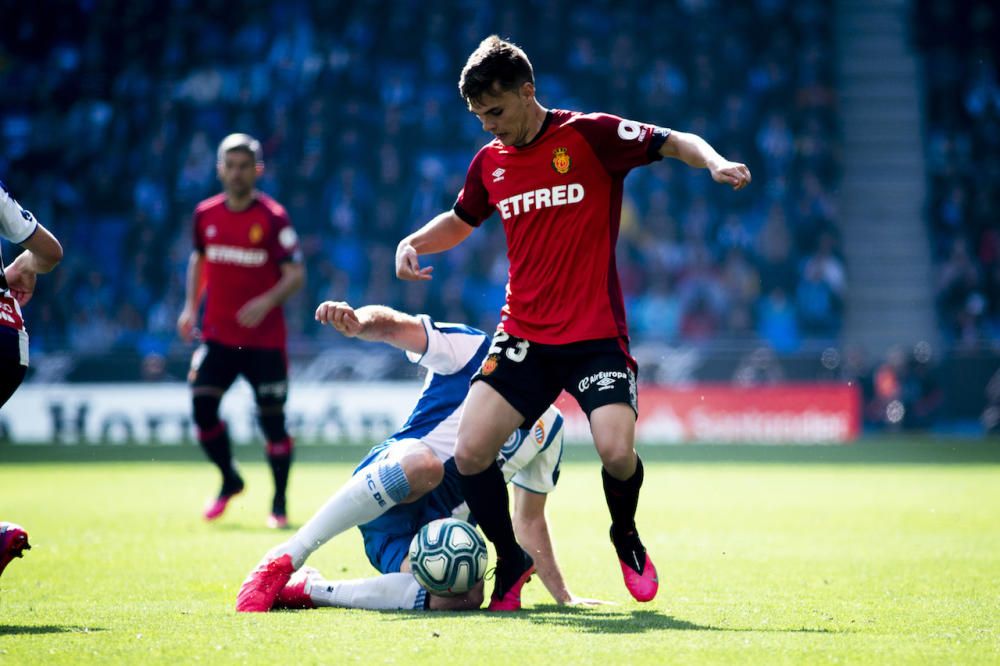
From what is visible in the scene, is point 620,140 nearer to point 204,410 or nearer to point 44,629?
point 44,629

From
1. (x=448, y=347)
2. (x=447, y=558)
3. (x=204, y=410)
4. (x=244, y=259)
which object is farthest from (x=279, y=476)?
(x=447, y=558)

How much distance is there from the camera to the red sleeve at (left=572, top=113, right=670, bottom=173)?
17.9 feet

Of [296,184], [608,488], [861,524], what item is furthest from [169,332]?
[608,488]

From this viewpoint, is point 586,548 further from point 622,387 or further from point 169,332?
point 169,332

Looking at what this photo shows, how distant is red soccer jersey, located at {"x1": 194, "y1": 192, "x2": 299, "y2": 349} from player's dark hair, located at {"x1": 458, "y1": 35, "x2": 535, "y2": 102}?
15.1 feet

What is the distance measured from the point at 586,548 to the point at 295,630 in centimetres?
338

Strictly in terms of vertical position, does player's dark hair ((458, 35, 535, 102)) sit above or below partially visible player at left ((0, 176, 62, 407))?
above

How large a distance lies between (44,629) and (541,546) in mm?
2104

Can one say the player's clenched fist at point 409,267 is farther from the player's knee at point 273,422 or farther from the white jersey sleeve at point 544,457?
the player's knee at point 273,422

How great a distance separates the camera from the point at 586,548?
7918mm

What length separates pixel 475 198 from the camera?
5891 millimetres

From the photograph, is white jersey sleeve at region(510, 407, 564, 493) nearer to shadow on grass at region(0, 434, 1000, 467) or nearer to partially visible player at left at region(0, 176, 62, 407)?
partially visible player at left at region(0, 176, 62, 407)

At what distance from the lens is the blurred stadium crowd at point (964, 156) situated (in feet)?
70.1

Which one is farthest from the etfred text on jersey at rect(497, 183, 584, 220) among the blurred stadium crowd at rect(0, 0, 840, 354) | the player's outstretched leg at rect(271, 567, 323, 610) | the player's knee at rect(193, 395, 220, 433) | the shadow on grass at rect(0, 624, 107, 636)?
the blurred stadium crowd at rect(0, 0, 840, 354)
